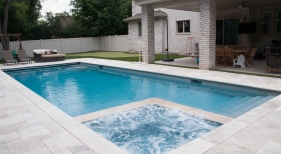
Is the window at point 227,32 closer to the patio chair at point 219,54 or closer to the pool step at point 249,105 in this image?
the patio chair at point 219,54

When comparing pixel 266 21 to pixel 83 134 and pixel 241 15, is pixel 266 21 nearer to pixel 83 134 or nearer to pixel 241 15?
pixel 241 15

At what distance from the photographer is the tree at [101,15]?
83.4ft

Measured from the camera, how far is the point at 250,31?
1270 cm

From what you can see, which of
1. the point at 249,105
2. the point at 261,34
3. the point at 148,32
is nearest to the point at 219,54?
the point at 148,32

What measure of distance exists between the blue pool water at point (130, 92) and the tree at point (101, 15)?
15.4 m

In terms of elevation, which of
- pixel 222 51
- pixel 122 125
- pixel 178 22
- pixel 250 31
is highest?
pixel 178 22

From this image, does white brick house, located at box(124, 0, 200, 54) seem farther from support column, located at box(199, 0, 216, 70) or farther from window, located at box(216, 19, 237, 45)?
support column, located at box(199, 0, 216, 70)

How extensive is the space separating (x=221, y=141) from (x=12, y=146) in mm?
2939

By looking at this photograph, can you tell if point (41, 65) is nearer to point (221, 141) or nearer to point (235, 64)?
point (235, 64)

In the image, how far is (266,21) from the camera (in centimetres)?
1309

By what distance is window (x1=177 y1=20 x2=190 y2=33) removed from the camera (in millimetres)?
17078

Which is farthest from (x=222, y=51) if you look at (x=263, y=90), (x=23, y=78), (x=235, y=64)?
(x=23, y=78)

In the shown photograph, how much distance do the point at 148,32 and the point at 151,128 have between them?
815 cm

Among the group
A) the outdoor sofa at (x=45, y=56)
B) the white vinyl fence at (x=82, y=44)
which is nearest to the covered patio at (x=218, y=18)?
the outdoor sofa at (x=45, y=56)
